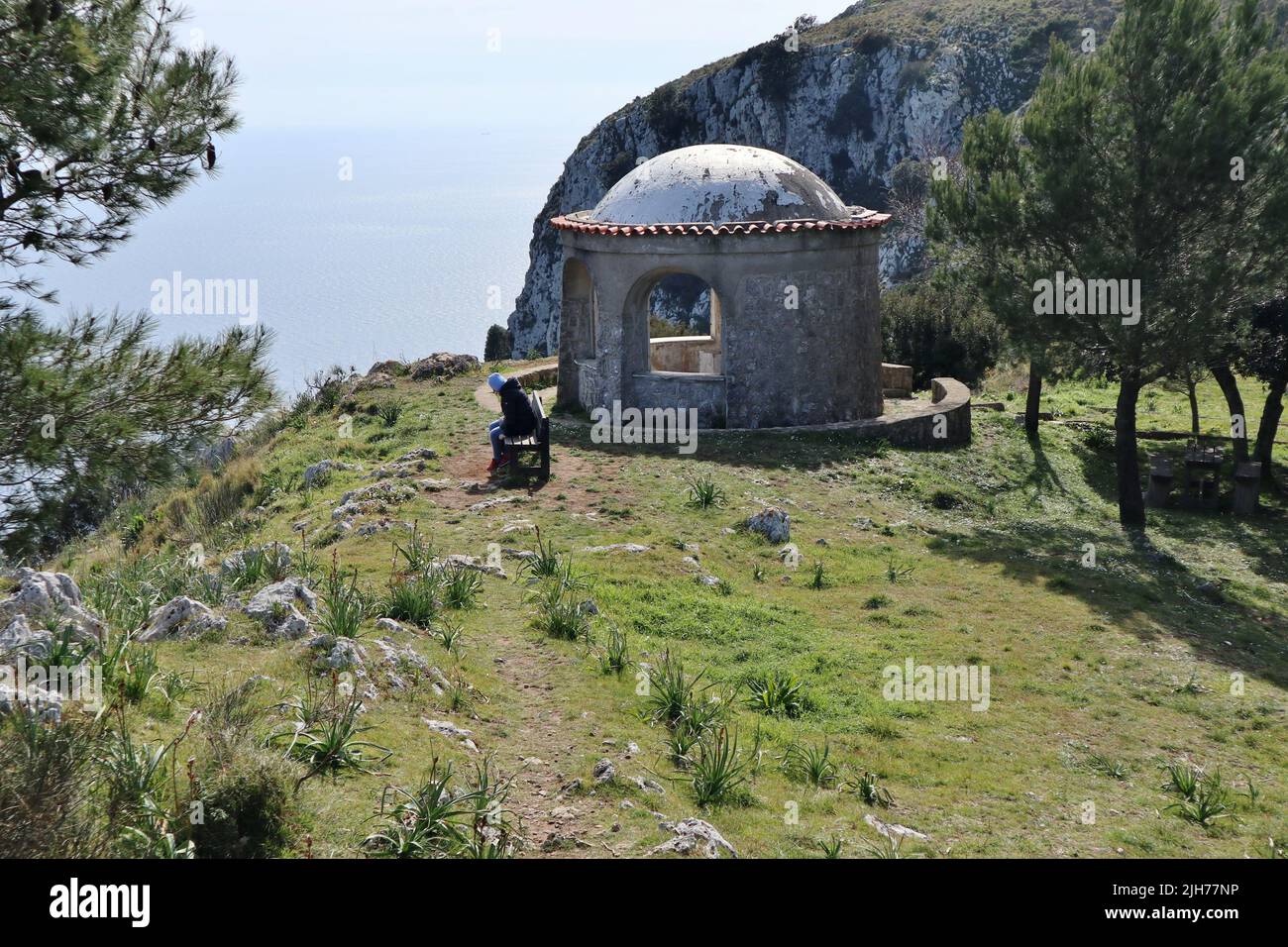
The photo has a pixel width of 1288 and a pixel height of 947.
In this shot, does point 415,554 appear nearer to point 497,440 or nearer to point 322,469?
point 497,440

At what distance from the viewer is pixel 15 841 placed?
5793mm

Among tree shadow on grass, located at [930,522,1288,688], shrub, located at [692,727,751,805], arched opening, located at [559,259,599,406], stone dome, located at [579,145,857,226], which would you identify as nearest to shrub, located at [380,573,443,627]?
shrub, located at [692,727,751,805]

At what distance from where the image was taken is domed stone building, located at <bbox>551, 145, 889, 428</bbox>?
2003 cm

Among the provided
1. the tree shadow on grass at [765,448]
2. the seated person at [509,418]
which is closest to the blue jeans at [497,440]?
the seated person at [509,418]

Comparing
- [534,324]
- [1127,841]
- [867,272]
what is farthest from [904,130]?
[1127,841]

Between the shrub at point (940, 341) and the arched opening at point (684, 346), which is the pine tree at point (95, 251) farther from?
the shrub at point (940, 341)

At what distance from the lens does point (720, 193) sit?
67.8 feet

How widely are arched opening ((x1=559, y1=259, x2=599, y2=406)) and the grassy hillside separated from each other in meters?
2.32

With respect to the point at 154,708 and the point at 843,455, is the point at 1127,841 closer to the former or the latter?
the point at 154,708

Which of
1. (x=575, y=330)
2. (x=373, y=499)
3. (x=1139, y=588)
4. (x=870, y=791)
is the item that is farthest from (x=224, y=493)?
(x=1139, y=588)

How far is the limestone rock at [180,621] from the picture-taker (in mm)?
9383

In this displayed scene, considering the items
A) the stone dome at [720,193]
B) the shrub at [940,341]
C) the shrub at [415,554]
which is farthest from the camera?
the shrub at [940,341]

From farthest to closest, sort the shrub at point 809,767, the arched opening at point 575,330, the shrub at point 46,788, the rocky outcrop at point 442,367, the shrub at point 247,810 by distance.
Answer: the rocky outcrop at point 442,367 → the arched opening at point 575,330 → the shrub at point 809,767 → the shrub at point 247,810 → the shrub at point 46,788

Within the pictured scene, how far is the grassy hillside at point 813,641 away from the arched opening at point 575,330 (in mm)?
2322
